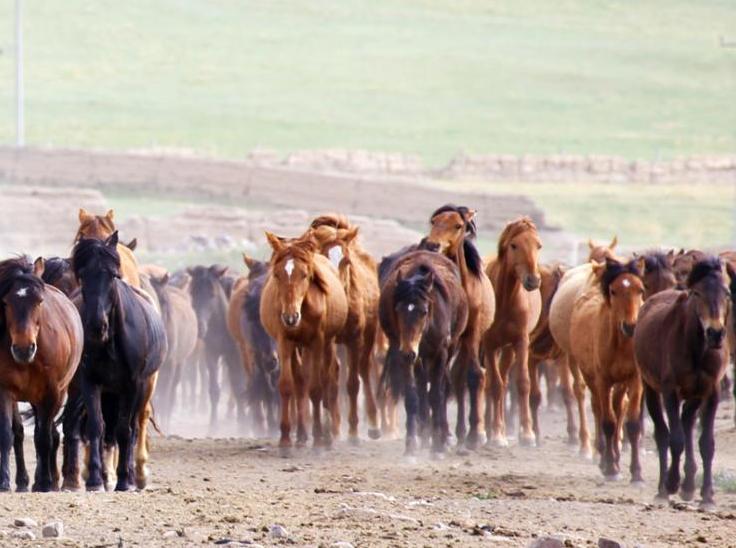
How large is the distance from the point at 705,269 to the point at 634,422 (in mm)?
2694

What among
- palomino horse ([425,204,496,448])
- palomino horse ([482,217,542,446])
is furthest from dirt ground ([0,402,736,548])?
palomino horse ([482,217,542,446])

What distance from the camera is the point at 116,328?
50.8 feet

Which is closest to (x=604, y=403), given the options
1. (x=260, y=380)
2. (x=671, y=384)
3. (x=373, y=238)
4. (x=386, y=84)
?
(x=671, y=384)

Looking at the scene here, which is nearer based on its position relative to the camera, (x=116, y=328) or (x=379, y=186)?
(x=116, y=328)

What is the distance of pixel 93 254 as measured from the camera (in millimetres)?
15086

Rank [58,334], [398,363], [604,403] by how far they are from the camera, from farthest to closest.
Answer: [398,363] < [604,403] < [58,334]

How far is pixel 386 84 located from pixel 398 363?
7473 centimetres

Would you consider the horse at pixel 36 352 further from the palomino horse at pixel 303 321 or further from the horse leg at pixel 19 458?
the palomino horse at pixel 303 321

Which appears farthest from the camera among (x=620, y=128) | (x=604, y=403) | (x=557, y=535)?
(x=620, y=128)

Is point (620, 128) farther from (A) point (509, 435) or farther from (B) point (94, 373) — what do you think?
(B) point (94, 373)

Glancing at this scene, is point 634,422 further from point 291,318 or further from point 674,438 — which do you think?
point 291,318

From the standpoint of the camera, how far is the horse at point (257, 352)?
24297 mm

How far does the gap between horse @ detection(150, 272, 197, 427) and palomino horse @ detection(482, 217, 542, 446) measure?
408 centimetres

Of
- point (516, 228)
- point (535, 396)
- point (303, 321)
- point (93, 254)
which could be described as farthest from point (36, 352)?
point (535, 396)
